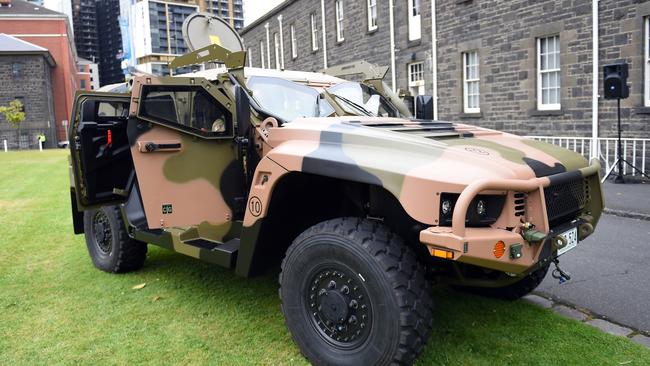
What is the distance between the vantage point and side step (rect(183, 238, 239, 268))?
412 centimetres

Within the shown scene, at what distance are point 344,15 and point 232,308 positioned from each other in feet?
73.5

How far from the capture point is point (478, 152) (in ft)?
10.9

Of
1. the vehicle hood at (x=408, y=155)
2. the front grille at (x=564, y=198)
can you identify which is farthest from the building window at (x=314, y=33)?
the front grille at (x=564, y=198)

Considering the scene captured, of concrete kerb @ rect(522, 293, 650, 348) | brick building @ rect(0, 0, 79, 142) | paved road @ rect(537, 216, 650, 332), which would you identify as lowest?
paved road @ rect(537, 216, 650, 332)

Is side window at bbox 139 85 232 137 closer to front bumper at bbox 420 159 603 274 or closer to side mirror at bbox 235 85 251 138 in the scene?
side mirror at bbox 235 85 251 138

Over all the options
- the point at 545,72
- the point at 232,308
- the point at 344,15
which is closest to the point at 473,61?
the point at 545,72

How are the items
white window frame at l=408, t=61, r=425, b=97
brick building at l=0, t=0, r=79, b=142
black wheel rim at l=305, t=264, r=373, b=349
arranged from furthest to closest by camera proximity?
1. brick building at l=0, t=0, r=79, b=142
2. white window frame at l=408, t=61, r=425, b=97
3. black wheel rim at l=305, t=264, r=373, b=349

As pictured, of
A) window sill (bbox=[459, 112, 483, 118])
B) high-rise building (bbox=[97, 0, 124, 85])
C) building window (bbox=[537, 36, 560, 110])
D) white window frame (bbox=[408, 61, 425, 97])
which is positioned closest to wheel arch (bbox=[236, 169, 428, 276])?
building window (bbox=[537, 36, 560, 110])

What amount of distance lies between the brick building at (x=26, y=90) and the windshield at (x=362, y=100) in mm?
59290

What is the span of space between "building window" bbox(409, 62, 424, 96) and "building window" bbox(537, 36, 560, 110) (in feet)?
17.7

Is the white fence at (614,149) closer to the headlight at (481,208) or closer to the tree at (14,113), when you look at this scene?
the headlight at (481,208)

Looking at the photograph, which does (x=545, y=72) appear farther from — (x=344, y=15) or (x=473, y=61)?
(x=344, y=15)

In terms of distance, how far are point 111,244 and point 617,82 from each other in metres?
11.1

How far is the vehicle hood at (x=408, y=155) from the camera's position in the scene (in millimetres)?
3012
